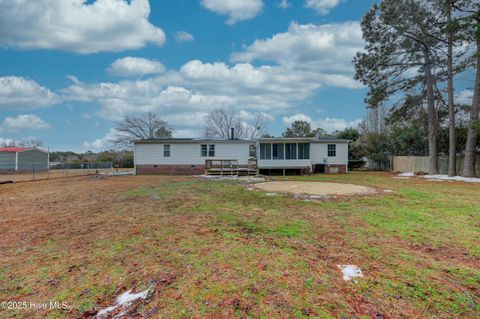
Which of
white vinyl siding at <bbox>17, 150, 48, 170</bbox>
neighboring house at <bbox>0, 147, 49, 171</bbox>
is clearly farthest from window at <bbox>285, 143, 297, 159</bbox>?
white vinyl siding at <bbox>17, 150, 48, 170</bbox>

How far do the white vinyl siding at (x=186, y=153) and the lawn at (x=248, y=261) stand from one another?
14438 mm

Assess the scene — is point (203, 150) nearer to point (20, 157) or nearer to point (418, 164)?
point (418, 164)

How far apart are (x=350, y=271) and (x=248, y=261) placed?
119cm

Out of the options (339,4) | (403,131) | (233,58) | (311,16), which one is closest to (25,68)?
(233,58)

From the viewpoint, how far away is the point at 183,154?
68.5ft

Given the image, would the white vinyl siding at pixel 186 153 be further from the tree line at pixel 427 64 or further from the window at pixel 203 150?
the tree line at pixel 427 64

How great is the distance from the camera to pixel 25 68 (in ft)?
57.4

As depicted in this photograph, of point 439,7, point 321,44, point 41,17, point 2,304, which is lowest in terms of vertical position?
point 2,304

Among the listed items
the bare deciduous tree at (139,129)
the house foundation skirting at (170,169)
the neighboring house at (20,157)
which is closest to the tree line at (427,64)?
the house foundation skirting at (170,169)

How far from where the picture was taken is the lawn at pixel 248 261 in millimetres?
2373

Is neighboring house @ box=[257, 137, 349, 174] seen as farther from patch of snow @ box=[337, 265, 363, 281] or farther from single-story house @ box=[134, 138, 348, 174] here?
patch of snow @ box=[337, 265, 363, 281]

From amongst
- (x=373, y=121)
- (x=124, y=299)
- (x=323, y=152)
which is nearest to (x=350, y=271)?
(x=124, y=299)

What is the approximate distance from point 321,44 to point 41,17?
14618 mm

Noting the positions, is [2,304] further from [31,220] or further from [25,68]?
[25,68]
